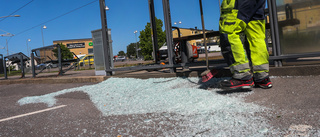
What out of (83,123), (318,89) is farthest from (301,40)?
(83,123)

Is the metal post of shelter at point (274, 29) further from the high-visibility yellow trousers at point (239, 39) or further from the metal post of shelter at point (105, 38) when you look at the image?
the metal post of shelter at point (105, 38)

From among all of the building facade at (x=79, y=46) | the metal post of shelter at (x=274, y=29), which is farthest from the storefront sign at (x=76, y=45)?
the metal post of shelter at (x=274, y=29)

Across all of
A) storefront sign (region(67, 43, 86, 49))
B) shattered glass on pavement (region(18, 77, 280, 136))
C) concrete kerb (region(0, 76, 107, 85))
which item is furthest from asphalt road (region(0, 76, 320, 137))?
storefront sign (region(67, 43, 86, 49))

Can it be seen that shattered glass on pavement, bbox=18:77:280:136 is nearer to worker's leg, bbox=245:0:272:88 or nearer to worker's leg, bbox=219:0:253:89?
worker's leg, bbox=219:0:253:89

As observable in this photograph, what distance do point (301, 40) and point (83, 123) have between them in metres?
3.32

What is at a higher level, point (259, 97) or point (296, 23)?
point (296, 23)

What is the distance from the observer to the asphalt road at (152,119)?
75.7 inches

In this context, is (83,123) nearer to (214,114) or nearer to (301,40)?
(214,114)

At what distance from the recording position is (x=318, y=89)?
8.79ft

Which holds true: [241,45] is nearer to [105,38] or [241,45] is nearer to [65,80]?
[105,38]

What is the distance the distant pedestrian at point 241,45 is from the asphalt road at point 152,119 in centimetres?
19

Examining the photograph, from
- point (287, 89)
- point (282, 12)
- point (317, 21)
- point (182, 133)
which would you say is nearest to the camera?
point (182, 133)

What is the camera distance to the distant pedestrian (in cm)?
276

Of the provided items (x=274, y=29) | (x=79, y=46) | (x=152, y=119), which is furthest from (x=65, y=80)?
(x=79, y=46)
